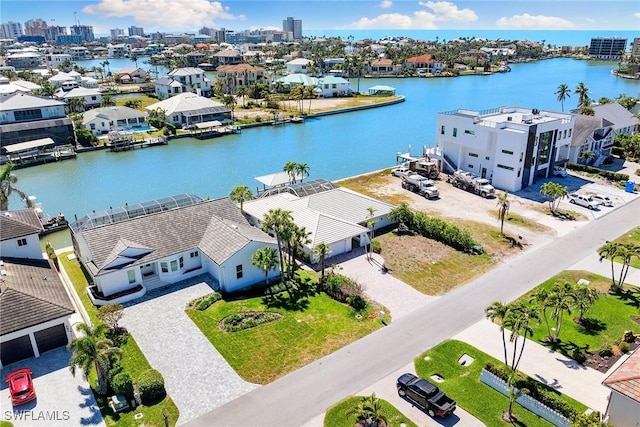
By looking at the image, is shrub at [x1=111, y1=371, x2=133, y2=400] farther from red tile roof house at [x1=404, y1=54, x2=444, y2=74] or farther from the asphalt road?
red tile roof house at [x1=404, y1=54, x2=444, y2=74]

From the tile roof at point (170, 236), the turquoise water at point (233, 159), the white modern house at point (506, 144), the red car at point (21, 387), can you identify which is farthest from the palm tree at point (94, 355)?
the white modern house at point (506, 144)

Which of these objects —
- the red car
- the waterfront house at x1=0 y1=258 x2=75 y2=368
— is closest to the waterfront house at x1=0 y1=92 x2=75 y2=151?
the waterfront house at x1=0 y1=258 x2=75 y2=368

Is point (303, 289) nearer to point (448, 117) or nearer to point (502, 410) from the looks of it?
point (502, 410)

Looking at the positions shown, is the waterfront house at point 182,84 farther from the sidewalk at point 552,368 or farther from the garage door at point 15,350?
the sidewalk at point 552,368

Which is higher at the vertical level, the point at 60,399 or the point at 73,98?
the point at 73,98

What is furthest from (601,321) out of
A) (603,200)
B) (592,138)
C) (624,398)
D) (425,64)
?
(425,64)

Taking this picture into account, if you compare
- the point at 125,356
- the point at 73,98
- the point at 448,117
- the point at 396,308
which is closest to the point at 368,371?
the point at 396,308
